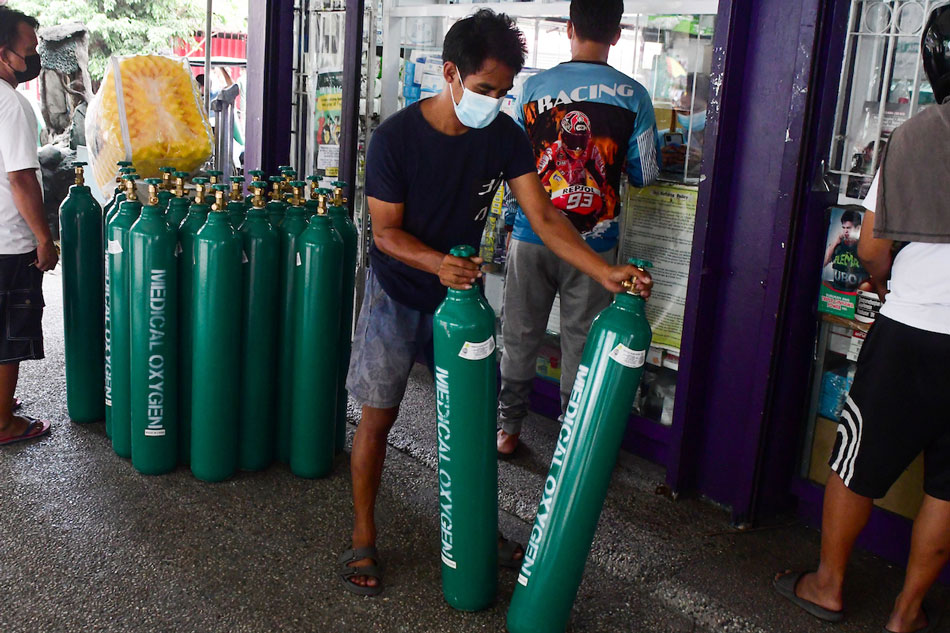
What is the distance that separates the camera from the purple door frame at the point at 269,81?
14.6 ft

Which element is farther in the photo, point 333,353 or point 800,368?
point 333,353

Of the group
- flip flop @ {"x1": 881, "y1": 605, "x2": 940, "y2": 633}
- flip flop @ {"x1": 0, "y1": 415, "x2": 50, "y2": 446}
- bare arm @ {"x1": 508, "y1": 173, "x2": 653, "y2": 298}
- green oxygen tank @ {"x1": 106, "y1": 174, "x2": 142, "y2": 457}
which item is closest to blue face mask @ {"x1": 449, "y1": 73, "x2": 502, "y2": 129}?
bare arm @ {"x1": 508, "y1": 173, "x2": 653, "y2": 298}

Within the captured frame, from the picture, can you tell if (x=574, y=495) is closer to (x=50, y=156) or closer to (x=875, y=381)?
(x=875, y=381)

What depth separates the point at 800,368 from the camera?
9.17ft

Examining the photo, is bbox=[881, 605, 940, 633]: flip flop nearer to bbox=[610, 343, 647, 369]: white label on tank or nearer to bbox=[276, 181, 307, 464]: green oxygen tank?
bbox=[610, 343, 647, 369]: white label on tank

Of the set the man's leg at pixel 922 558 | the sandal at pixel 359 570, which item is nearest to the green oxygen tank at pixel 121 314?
the sandal at pixel 359 570

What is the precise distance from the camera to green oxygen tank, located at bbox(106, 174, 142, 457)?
9.79 feet

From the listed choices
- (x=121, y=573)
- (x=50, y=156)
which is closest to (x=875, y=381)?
(x=121, y=573)

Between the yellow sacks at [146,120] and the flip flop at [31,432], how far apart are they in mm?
1086

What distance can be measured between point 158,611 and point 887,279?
2136 mm

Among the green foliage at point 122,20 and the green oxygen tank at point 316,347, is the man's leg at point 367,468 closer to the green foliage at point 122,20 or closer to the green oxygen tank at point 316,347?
the green oxygen tank at point 316,347

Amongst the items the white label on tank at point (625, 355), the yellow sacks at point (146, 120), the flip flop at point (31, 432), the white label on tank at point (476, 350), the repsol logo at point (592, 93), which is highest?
the repsol logo at point (592, 93)

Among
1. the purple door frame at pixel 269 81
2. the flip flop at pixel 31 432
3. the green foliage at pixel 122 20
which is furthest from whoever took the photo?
the green foliage at pixel 122 20

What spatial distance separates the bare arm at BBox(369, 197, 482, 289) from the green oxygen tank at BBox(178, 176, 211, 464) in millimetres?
948
